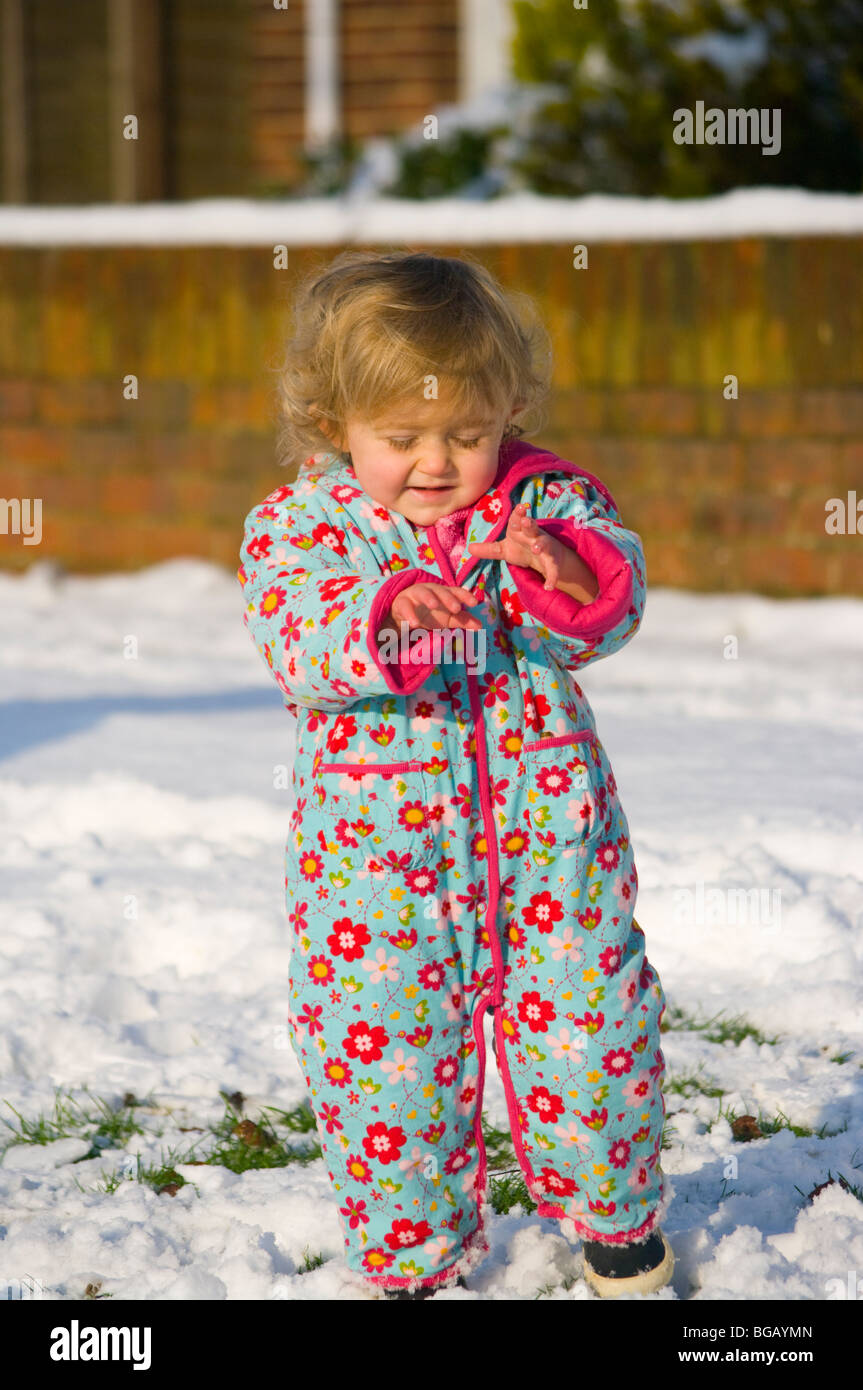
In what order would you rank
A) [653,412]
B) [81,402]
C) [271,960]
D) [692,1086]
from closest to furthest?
A: [692,1086]
[271,960]
[653,412]
[81,402]

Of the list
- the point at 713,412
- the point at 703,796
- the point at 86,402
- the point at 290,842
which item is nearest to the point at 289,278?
the point at 86,402

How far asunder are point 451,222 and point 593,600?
5284 mm

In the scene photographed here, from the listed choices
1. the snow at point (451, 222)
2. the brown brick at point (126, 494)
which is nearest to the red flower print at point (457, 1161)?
the snow at point (451, 222)

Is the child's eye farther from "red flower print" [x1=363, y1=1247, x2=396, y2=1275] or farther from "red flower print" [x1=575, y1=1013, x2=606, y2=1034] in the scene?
"red flower print" [x1=363, y1=1247, x2=396, y2=1275]

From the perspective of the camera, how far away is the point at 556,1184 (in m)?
2.23

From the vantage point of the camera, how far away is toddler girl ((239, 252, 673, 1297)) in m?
2.09

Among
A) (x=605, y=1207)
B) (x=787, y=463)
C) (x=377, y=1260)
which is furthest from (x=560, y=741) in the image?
(x=787, y=463)

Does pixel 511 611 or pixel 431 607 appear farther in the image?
pixel 511 611

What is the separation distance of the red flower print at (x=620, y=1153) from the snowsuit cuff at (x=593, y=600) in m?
0.67

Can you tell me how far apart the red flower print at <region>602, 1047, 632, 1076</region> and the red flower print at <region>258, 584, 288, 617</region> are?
2.38 feet

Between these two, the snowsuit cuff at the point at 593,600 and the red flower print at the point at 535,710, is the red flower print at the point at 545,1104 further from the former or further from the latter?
the snowsuit cuff at the point at 593,600

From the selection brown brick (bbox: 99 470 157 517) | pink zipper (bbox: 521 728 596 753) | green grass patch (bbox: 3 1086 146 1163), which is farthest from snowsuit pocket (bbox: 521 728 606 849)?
brown brick (bbox: 99 470 157 517)

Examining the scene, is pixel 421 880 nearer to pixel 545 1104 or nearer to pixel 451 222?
pixel 545 1104

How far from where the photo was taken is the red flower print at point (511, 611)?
217 cm
